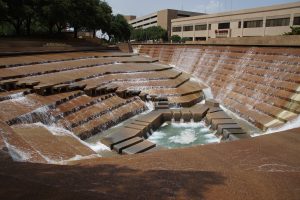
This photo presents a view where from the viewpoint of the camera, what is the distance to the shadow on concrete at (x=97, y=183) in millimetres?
2557

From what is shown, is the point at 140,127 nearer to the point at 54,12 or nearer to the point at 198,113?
the point at 198,113

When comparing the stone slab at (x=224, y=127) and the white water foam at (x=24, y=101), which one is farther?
the stone slab at (x=224, y=127)

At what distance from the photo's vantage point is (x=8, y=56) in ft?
52.3

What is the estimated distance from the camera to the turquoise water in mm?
9945

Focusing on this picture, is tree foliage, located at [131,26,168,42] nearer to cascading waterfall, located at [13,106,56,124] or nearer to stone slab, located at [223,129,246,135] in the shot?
stone slab, located at [223,129,246,135]

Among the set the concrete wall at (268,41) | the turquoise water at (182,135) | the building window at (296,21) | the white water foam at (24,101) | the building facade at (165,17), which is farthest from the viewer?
the building facade at (165,17)

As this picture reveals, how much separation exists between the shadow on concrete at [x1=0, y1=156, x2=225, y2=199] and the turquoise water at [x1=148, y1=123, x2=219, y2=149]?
6.29 m

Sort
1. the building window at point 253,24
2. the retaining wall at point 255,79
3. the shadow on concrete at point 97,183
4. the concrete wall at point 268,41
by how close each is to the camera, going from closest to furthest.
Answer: the shadow on concrete at point 97,183, the retaining wall at point 255,79, the concrete wall at point 268,41, the building window at point 253,24

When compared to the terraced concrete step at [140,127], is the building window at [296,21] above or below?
above

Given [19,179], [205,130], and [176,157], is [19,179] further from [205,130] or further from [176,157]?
[205,130]

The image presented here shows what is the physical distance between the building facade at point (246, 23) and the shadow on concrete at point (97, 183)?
37.4 m

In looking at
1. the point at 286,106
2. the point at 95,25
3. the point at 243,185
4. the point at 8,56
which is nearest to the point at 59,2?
the point at 95,25

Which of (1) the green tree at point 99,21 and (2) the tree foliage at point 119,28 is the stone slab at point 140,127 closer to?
(1) the green tree at point 99,21

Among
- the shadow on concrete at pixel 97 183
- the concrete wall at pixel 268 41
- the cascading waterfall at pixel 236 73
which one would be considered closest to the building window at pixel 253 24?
the concrete wall at pixel 268 41
